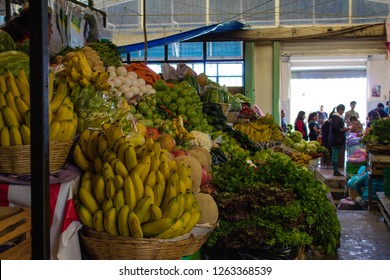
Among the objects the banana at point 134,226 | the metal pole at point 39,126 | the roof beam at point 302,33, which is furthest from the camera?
the roof beam at point 302,33

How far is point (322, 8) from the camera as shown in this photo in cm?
1209

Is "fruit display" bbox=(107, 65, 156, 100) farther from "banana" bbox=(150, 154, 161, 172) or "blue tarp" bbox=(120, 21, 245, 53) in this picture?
"blue tarp" bbox=(120, 21, 245, 53)

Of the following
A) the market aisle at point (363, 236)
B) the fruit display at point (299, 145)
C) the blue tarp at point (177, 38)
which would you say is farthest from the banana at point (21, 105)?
the blue tarp at point (177, 38)

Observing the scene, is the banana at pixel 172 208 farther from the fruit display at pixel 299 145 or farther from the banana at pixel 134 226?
the fruit display at pixel 299 145

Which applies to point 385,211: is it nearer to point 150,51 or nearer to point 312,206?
point 312,206

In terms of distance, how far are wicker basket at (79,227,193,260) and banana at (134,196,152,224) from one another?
11 cm

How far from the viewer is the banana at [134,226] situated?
2.21 metres

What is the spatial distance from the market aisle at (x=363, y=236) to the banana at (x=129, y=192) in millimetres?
2968

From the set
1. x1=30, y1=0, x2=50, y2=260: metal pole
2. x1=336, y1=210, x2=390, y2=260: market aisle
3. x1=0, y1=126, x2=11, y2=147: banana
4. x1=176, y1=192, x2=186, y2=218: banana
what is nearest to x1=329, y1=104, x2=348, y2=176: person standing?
x1=336, y1=210, x2=390, y2=260: market aisle

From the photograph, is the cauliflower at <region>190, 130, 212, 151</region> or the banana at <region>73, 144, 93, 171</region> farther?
the cauliflower at <region>190, 130, 212, 151</region>

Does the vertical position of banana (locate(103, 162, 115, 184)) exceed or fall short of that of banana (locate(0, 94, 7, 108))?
it falls short

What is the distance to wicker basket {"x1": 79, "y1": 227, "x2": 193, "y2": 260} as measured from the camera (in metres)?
2.25

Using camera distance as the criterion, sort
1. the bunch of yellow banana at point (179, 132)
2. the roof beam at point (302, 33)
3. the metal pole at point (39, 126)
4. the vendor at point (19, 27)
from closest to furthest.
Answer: the metal pole at point (39, 126) < the bunch of yellow banana at point (179, 132) < the vendor at point (19, 27) < the roof beam at point (302, 33)

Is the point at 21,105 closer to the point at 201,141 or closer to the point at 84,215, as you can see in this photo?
the point at 84,215
